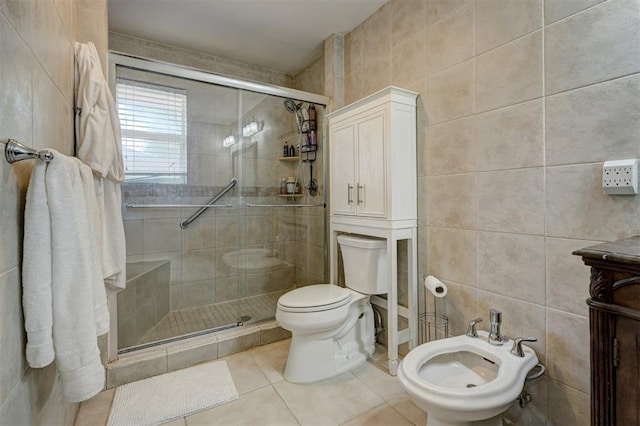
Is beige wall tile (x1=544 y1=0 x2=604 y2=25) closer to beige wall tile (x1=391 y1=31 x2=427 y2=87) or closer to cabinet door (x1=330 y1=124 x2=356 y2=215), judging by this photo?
beige wall tile (x1=391 y1=31 x2=427 y2=87)

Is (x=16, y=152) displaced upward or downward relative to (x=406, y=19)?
downward

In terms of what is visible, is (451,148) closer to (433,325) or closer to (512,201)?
(512,201)

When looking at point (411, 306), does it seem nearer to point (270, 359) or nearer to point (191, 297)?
point (270, 359)

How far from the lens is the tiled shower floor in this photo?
7.27 feet

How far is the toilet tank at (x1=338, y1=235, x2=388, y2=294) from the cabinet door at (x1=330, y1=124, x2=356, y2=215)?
0.76ft

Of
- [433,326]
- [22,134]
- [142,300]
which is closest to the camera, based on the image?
[22,134]

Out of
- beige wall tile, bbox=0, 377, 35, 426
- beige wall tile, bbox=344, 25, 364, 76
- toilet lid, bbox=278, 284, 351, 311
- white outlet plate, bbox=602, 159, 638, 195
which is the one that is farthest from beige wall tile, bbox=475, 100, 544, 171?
beige wall tile, bbox=0, 377, 35, 426

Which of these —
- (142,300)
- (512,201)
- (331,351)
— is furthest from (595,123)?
(142,300)

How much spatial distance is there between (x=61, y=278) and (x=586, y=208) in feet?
5.92

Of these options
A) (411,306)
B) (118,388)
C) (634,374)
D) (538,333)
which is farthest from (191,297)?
(634,374)

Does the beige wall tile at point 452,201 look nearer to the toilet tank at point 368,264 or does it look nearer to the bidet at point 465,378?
the toilet tank at point 368,264

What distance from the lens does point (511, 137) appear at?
139cm

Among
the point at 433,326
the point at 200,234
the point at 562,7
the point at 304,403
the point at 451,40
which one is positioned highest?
the point at 451,40

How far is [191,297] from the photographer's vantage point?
8.48ft
